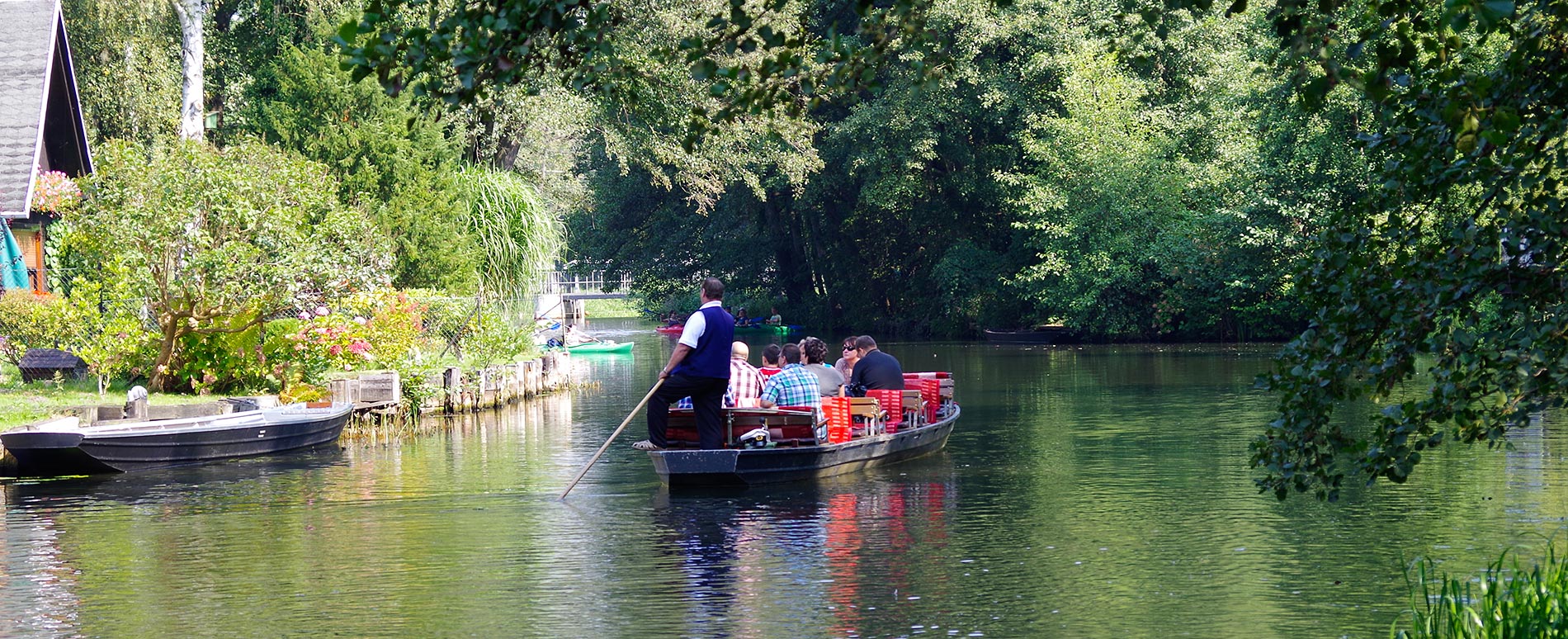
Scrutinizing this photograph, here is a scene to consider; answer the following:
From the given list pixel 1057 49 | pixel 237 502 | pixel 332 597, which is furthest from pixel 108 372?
pixel 1057 49

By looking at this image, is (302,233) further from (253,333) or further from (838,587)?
(838,587)

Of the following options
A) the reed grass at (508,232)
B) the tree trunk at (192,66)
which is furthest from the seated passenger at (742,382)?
the reed grass at (508,232)

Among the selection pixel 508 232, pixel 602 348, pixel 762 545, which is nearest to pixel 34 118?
pixel 508 232

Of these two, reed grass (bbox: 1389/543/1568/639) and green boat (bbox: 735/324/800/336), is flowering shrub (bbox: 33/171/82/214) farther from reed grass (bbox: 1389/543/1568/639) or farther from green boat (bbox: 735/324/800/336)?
green boat (bbox: 735/324/800/336)

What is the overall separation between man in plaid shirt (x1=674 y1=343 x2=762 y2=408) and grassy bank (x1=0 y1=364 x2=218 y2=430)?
7932mm

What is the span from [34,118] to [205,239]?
35.7 ft

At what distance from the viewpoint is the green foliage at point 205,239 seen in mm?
20625

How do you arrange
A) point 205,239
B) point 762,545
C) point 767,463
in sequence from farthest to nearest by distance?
point 205,239 → point 767,463 → point 762,545

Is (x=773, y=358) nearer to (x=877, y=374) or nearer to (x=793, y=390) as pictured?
(x=877, y=374)

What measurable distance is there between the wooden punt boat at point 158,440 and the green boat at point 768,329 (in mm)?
40861

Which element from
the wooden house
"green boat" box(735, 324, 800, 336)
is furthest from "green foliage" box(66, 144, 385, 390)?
→ "green boat" box(735, 324, 800, 336)

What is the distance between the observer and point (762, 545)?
1291 cm

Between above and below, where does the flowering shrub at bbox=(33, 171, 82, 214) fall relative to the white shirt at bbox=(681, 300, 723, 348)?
above

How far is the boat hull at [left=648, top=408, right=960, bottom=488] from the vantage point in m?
15.6
